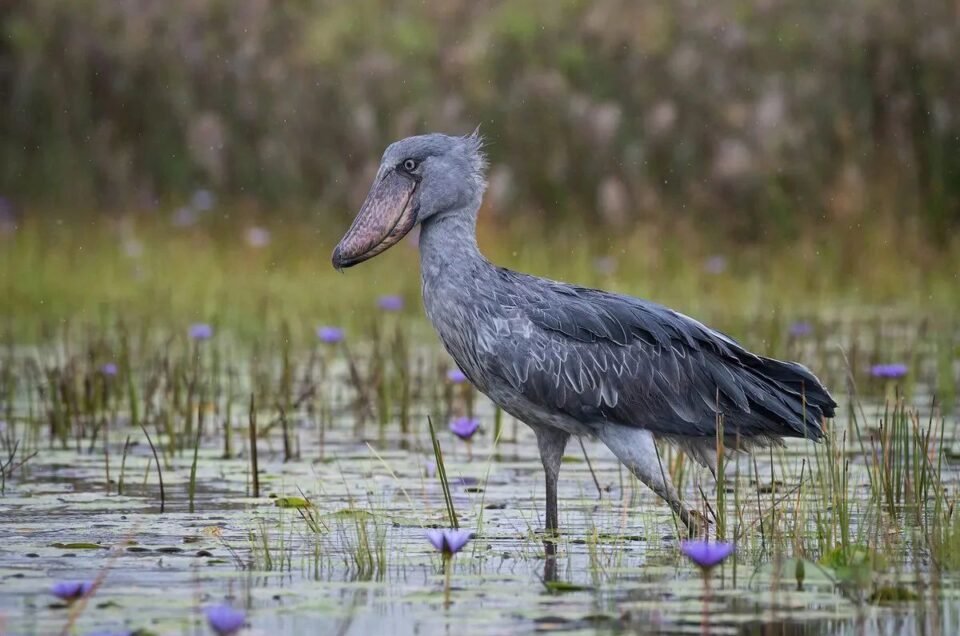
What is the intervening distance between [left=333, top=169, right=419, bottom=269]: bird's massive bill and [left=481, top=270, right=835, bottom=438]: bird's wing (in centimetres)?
45

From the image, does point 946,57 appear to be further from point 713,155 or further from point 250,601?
point 250,601

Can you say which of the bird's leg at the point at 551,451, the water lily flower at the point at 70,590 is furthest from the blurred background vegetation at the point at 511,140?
the water lily flower at the point at 70,590

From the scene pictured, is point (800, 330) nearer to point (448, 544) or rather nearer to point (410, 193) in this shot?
point (410, 193)

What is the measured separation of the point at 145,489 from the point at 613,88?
9036mm

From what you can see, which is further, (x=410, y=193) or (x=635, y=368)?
(x=410, y=193)

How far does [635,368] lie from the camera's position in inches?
258

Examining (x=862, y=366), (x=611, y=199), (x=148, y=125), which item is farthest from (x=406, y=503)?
(x=148, y=125)

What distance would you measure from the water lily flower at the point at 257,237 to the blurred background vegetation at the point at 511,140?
0.12 ft

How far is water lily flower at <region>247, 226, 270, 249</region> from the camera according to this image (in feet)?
46.4

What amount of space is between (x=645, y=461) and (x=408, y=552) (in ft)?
3.28

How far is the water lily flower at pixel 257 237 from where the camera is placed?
14.1m

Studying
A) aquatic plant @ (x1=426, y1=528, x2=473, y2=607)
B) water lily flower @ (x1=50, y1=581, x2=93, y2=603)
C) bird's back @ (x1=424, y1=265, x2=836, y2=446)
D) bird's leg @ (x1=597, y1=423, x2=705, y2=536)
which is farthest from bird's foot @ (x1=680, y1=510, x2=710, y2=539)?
water lily flower @ (x1=50, y1=581, x2=93, y2=603)

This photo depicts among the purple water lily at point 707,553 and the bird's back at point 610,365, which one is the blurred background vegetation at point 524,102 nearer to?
the bird's back at point 610,365

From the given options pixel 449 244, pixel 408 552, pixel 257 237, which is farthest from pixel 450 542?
pixel 257 237
